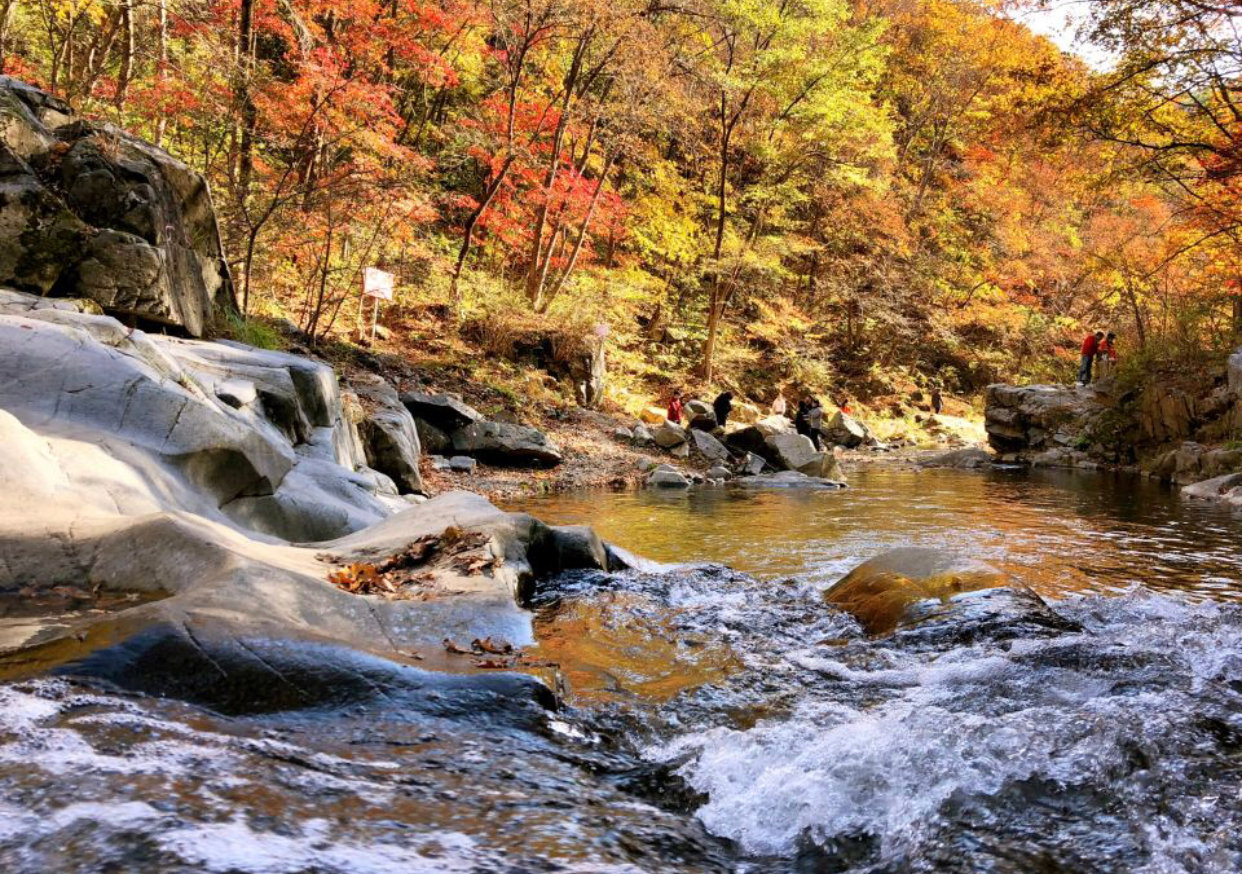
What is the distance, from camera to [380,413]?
11.1m

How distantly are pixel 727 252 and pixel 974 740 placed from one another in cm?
2282

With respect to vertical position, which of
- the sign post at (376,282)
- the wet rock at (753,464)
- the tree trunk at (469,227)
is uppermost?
the tree trunk at (469,227)

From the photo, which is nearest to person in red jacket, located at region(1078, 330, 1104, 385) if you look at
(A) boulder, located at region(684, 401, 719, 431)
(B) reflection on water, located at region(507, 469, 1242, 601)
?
(B) reflection on water, located at region(507, 469, 1242, 601)

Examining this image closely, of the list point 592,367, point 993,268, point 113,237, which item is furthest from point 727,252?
point 113,237

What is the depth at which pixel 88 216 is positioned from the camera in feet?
27.9

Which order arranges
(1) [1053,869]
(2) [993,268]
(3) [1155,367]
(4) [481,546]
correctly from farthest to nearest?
(2) [993,268] < (3) [1155,367] < (4) [481,546] < (1) [1053,869]

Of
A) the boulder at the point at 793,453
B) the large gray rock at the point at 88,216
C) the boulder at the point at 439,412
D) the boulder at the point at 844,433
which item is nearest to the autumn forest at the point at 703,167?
the large gray rock at the point at 88,216

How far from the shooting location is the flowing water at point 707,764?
6.80 ft

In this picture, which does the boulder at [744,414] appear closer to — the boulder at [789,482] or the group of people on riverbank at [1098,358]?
the boulder at [789,482]

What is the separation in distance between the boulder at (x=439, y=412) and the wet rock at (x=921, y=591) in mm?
8647

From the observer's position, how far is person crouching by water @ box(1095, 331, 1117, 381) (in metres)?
20.0

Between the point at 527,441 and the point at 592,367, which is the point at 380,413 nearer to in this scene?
the point at 527,441

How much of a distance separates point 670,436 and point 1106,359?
1290 cm

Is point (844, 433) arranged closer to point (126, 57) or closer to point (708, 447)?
point (708, 447)
